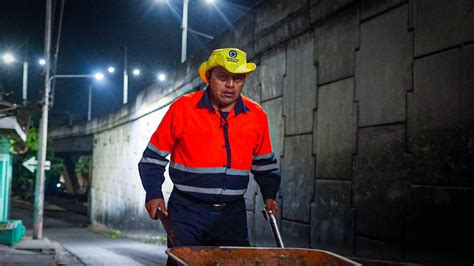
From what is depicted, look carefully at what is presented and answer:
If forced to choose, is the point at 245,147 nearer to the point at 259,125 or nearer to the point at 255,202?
the point at 259,125

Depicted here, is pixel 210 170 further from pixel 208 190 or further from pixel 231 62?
pixel 231 62

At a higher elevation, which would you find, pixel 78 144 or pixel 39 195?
pixel 78 144

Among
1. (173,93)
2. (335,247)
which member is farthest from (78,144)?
(335,247)

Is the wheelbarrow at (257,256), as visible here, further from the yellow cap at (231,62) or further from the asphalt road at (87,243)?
the asphalt road at (87,243)

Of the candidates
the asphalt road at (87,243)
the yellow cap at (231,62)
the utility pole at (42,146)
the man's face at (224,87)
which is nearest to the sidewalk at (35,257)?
the asphalt road at (87,243)

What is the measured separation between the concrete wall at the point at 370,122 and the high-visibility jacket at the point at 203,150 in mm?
1936

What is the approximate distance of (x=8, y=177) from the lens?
70.7 ft

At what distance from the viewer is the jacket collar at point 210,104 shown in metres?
3.96

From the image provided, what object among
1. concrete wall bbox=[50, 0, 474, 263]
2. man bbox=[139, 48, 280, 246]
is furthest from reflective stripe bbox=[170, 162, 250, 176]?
concrete wall bbox=[50, 0, 474, 263]

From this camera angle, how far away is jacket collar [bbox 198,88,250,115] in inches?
156

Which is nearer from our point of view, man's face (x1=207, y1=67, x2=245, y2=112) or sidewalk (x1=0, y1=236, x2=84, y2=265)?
man's face (x1=207, y1=67, x2=245, y2=112)

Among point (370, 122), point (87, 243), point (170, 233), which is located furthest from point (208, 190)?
point (87, 243)

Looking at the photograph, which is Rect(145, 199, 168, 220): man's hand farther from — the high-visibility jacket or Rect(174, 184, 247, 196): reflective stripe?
Rect(174, 184, 247, 196): reflective stripe

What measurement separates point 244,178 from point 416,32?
2.56 meters
